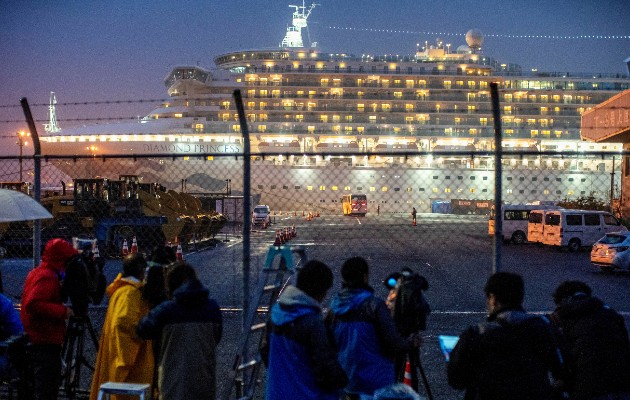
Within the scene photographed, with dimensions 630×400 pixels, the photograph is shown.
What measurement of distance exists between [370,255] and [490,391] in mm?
17862

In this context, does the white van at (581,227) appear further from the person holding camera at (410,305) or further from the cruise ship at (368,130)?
the cruise ship at (368,130)

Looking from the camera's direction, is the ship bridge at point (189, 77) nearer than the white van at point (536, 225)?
No

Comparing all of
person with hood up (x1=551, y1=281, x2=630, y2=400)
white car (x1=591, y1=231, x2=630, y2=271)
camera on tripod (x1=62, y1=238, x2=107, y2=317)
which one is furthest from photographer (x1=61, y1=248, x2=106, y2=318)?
white car (x1=591, y1=231, x2=630, y2=271)

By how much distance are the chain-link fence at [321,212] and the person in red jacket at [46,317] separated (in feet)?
4.50

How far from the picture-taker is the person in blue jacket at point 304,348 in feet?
11.8

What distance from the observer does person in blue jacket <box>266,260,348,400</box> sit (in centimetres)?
359

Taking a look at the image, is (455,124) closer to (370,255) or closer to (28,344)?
(370,255)

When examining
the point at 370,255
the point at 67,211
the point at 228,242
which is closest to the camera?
the point at 370,255

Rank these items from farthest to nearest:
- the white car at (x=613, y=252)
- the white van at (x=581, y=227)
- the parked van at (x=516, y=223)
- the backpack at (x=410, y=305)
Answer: the parked van at (x=516, y=223) → the white van at (x=581, y=227) → the white car at (x=613, y=252) → the backpack at (x=410, y=305)

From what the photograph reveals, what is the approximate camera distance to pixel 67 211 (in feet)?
76.5

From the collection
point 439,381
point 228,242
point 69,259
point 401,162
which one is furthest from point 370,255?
point 401,162

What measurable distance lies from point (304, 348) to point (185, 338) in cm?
87

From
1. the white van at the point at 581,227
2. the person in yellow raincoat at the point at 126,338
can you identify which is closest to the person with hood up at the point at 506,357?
the person in yellow raincoat at the point at 126,338

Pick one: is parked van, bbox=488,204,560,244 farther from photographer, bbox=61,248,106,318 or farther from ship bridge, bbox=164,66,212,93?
ship bridge, bbox=164,66,212,93
